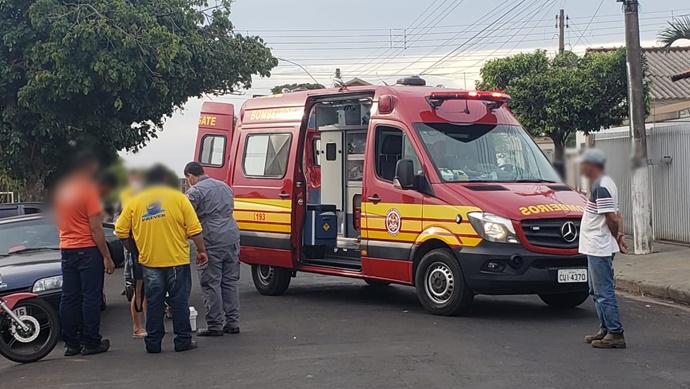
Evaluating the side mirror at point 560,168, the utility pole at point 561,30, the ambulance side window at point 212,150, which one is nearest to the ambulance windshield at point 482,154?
the side mirror at point 560,168

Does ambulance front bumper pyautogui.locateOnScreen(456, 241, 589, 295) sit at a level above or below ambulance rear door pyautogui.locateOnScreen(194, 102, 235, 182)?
below

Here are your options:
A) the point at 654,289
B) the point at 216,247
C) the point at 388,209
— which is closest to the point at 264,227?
the point at 388,209

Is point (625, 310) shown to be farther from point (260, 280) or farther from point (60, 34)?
point (60, 34)

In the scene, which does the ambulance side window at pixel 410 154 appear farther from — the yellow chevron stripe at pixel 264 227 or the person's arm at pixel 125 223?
the person's arm at pixel 125 223

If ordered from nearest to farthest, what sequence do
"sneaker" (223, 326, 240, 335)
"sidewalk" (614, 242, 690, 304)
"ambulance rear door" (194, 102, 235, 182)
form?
"sneaker" (223, 326, 240, 335), "sidewalk" (614, 242, 690, 304), "ambulance rear door" (194, 102, 235, 182)

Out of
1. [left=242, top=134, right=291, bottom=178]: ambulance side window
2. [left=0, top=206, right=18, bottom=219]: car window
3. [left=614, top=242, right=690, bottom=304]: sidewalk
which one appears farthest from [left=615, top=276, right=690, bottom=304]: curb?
[left=0, top=206, right=18, bottom=219]: car window

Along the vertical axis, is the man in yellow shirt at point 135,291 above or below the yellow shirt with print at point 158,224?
below

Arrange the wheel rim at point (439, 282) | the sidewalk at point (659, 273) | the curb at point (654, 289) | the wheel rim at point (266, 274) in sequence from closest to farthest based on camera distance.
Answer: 1. the wheel rim at point (439, 282)
2. the curb at point (654, 289)
3. the sidewalk at point (659, 273)
4. the wheel rim at point (266, 274)

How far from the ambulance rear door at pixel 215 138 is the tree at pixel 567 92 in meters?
7.48

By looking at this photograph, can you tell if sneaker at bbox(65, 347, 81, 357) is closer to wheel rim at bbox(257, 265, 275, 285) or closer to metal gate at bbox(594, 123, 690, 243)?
wheel rim at bbox(257, 265, 275, 285)

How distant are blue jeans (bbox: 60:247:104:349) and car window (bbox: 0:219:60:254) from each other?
2.94 meters

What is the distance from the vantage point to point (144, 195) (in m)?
8.86

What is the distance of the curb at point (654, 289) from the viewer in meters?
Answer: 12.0

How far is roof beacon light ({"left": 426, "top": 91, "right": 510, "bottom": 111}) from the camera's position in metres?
11.3
